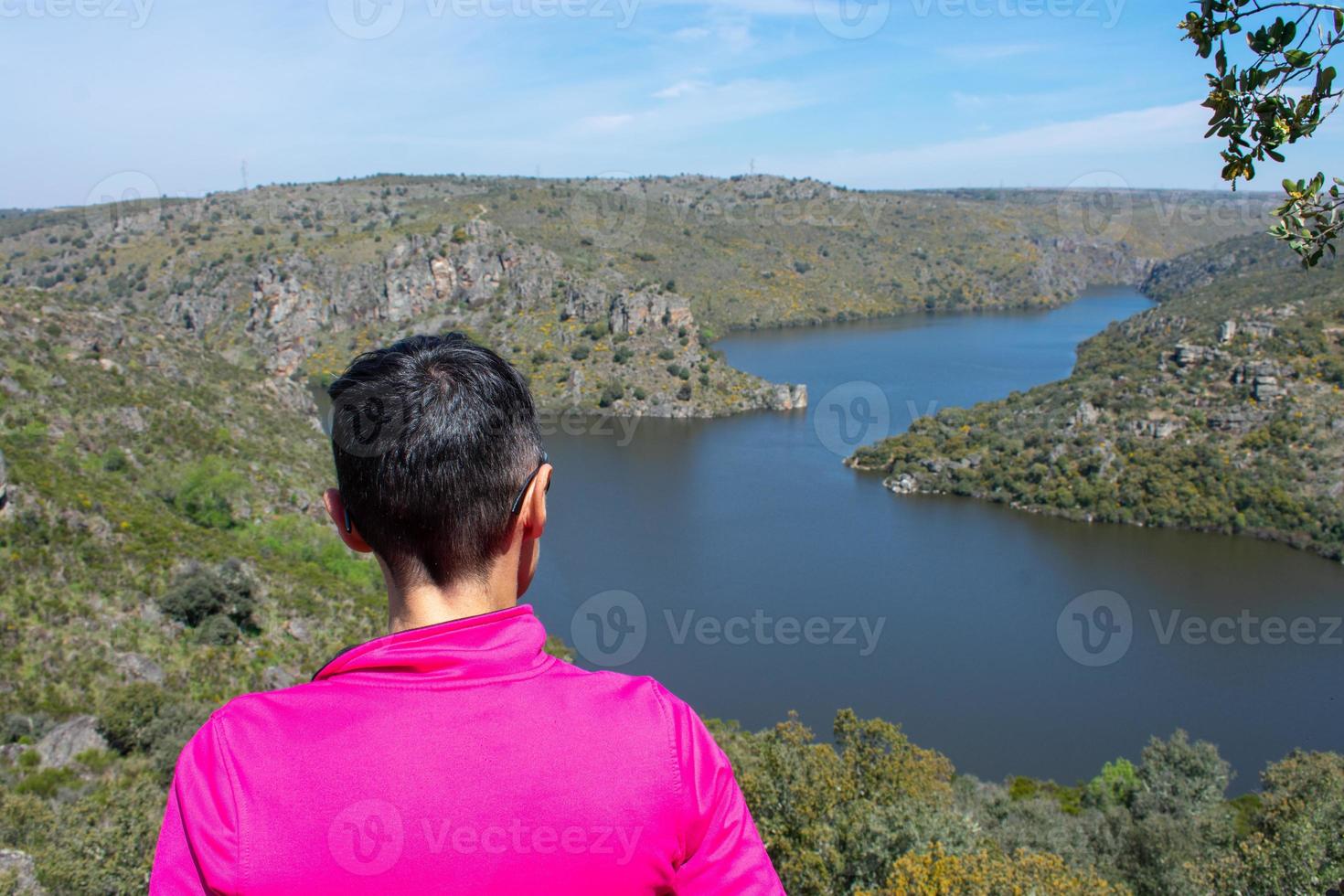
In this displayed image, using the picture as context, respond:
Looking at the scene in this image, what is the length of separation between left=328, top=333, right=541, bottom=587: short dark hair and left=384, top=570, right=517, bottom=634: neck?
1cm

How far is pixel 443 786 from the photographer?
2.89 ft

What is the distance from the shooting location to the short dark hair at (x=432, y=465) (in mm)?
1096

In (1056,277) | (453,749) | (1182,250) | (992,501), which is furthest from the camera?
(1182,250)

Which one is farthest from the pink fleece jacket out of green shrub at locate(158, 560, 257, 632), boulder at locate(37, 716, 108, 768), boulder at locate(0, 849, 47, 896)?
green shrub at locate(158, 560, 257, 632)

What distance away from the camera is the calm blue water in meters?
20.0

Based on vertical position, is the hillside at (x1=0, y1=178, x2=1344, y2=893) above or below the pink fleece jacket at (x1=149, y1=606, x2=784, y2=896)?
below

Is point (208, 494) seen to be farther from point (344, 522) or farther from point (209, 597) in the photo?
point (344, 522)

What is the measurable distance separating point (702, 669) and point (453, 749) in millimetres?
21731

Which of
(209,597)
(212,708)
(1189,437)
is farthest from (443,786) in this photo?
(1189,437)

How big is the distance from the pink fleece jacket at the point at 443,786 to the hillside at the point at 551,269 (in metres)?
31.3

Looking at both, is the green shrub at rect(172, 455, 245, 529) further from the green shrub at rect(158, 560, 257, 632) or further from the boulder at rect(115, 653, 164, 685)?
the boulder at rect(115, 653, 164, 685)

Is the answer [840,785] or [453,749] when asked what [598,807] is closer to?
[453,749]

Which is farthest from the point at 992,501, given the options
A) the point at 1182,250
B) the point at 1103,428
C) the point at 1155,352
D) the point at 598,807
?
the point at 1182,250

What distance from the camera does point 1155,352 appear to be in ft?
138
